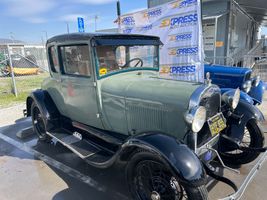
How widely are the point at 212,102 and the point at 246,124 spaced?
2.57 feet

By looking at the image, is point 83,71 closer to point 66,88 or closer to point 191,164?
point 66,88

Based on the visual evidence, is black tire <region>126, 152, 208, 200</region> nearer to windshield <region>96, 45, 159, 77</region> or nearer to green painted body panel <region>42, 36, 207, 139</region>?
green painted body panel <region>42, 36, 207, 139</region>

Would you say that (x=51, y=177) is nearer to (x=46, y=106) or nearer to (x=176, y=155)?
(x=46, y=106)

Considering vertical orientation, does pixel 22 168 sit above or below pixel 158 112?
below

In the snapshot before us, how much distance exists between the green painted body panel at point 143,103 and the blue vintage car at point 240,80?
2.75m

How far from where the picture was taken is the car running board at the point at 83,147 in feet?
9.90

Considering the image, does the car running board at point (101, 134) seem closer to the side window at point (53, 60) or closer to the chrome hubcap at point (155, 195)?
the chrome hubcap at point (155, 195)

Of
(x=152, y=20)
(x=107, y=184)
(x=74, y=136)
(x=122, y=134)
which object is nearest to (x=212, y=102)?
Result: (x=122, y=134)

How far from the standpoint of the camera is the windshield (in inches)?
126

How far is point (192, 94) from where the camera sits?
8.23 feet

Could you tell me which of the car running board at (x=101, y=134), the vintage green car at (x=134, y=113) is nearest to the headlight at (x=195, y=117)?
the vintage green car at (x=134, y=113)

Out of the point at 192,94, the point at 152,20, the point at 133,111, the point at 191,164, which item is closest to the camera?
the point at 191,164

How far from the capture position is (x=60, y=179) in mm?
3354

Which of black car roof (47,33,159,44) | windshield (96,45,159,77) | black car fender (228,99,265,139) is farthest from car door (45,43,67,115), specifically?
black car fender (228,99,265,139)
